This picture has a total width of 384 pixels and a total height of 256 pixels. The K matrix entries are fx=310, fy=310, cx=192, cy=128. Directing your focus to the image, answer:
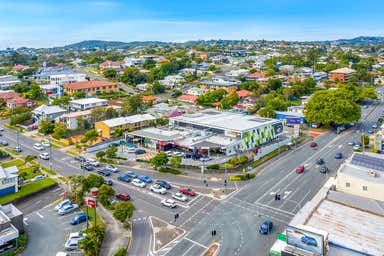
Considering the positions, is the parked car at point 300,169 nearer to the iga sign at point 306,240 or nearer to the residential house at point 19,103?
the iga sign at point 306,240

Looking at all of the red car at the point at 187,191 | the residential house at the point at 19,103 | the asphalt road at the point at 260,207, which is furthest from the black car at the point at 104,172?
the residential house at the point at 19,103

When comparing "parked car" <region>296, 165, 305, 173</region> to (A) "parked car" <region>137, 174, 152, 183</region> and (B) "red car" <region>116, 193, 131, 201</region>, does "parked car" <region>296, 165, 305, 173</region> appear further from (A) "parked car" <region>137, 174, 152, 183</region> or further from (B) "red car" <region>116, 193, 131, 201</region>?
(B) "red car" <region>116, 193, 131, 201</region>

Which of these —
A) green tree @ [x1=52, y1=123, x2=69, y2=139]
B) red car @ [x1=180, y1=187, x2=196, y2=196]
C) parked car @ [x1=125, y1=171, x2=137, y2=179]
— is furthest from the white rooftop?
red car @ [x1=180, y1=187, x2=196, y2=196]

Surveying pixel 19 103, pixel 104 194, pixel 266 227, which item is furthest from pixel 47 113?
pixel 266 227

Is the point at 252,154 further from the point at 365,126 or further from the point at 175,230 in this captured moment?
the point at 365,126

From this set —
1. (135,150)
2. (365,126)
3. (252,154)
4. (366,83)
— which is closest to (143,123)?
(135,150)

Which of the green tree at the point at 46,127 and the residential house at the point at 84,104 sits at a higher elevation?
the residential house at the point at 84,104

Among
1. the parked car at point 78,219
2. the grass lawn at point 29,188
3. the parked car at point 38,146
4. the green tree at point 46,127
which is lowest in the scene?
the parked car at point 78,219
